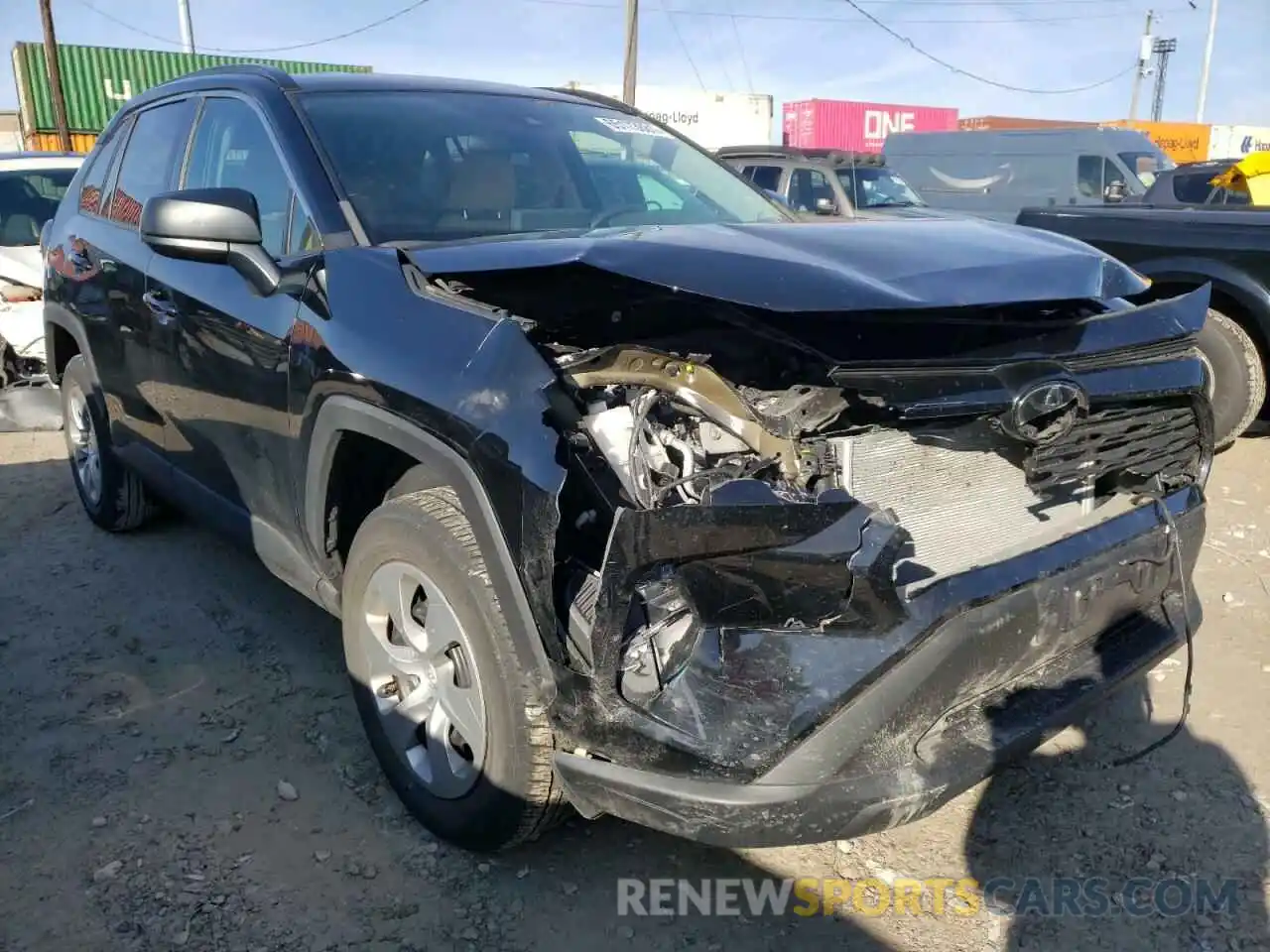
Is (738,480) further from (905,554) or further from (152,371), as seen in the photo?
(152,371)

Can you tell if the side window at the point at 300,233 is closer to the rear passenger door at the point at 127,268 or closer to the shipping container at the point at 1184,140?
the rear passenger door at the point at 127,268

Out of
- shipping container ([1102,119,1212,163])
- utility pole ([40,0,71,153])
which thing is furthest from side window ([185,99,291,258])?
shipping container ([1102,119,1212,163])

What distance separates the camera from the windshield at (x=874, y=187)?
39.3 feet

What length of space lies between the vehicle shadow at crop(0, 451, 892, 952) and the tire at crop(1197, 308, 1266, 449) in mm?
4064

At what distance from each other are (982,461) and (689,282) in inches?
34.0

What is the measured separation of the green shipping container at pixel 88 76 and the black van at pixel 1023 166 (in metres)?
15.9

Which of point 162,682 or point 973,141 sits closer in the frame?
point 162,682

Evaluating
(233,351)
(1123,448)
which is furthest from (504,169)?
(1123,448)

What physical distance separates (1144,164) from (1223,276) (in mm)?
9844

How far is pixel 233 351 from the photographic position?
3033 millimetres

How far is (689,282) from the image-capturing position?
6.69ft

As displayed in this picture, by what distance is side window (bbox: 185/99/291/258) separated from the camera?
2.99 metres

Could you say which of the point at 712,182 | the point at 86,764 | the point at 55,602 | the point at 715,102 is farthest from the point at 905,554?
the point at 715,102

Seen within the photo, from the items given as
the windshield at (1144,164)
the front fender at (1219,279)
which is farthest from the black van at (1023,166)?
the front fender at (1219,279)
